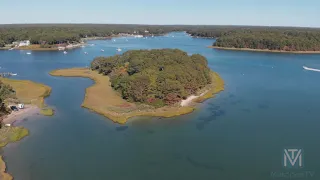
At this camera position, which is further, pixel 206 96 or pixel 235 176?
pixel 206 96

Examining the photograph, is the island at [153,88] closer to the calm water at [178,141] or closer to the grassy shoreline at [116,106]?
the grassy shoreline at [116,106]

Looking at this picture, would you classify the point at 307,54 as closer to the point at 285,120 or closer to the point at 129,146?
the point at 285,120

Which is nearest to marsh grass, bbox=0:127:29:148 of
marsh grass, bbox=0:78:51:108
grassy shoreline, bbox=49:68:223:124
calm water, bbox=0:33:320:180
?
calm water, bbox=0:33:320:180

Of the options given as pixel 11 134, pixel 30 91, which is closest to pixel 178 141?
pixel 11 134

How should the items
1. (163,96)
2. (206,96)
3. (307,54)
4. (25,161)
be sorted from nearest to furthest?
1. (25,161)
2. (163,96)
3. (206,96)
4. (307,54)

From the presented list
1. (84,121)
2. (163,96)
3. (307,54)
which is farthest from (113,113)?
(307,54)

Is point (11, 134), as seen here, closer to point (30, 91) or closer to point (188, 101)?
point (30, 91)
